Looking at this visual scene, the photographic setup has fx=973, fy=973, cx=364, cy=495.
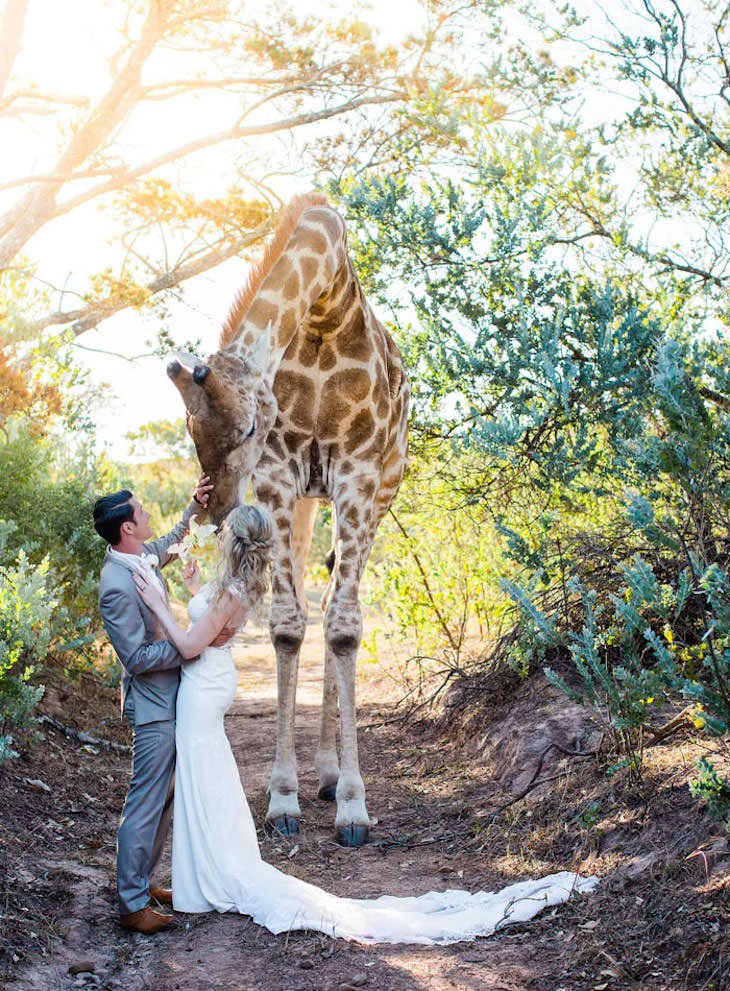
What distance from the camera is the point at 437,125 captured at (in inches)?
281

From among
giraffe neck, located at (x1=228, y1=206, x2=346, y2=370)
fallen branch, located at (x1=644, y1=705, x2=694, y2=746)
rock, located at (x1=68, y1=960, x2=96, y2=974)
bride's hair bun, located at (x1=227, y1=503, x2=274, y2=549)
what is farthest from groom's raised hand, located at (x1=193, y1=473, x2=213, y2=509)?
fallen branch, located at (x1=644, y1=705, x2=694, y2=746)

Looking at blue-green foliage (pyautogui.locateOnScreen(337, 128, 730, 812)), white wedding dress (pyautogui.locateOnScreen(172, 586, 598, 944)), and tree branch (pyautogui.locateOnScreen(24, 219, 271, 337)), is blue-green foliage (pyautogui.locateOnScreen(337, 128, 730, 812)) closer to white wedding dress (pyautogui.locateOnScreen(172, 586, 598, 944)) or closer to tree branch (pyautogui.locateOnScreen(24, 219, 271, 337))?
white wedding dress (pyautogui.locateOnScreen(172, 586, 598, 944))

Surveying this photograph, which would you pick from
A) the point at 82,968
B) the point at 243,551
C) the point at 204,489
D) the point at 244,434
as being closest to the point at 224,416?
the point at 244,434

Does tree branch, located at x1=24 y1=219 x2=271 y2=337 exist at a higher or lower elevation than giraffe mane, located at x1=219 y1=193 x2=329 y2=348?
higher

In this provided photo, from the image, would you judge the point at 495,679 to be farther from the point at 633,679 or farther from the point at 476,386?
the point at 633,679

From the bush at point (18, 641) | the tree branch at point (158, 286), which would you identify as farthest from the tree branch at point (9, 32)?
the bush at point (18, 641)

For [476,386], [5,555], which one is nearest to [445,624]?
[476,386]

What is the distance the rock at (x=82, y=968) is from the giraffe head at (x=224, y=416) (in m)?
1.84

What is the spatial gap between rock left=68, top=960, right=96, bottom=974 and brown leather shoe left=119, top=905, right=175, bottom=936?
0.32 metres

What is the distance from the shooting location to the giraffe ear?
4.71 metres

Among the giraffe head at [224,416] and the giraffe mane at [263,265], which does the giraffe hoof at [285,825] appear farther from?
the giraffe mane at [263,265]

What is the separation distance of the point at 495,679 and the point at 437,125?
13.2ft

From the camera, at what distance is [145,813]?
4039 mm

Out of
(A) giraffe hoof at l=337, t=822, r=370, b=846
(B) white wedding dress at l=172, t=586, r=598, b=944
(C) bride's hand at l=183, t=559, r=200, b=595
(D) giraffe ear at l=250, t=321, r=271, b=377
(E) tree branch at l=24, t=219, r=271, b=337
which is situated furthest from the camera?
(E) tree branch at l=24, t=219, r=271, b=337
